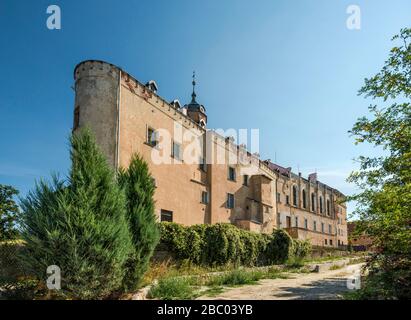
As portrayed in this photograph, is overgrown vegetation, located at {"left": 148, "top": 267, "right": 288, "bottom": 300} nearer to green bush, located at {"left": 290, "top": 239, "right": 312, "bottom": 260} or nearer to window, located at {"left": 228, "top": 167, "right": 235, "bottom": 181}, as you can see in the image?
green bush, located at {"left": 290, "top": 239, "right": 312, "bottom": 260}

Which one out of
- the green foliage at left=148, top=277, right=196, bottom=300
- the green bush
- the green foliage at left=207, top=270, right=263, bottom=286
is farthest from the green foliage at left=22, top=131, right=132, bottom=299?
the green bush

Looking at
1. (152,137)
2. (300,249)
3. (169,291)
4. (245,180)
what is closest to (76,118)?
(152,137)

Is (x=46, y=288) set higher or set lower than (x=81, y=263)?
lower

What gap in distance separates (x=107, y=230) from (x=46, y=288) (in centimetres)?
193

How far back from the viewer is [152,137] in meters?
21.4

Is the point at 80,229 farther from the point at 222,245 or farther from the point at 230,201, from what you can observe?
the point at 230,201

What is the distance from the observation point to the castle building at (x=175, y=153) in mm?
18922

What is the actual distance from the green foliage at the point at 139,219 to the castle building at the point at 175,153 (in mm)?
3599

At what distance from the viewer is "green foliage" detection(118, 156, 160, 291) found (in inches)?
359

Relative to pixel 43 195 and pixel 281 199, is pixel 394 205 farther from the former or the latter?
pixel 281 199

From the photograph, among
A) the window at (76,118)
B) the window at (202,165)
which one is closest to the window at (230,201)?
the window at (202,165)

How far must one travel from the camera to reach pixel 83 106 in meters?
19.0
